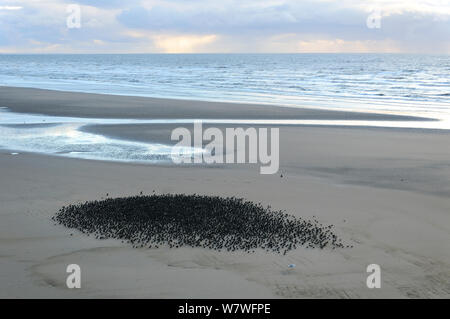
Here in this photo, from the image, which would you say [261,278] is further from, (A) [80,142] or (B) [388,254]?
(A) [80,142]

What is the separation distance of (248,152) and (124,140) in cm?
546

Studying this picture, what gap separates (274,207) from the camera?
13.3 metres

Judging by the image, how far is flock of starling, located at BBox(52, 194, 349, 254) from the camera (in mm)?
10727

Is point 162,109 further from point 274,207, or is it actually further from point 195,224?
point 195,224

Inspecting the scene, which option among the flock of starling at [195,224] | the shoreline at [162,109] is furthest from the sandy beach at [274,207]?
the shoreline at [162,109]

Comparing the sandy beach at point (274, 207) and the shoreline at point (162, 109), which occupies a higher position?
the shoreline at point (162, 109)

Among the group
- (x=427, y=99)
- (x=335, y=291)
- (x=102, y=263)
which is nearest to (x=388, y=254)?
(x=335, y=291)

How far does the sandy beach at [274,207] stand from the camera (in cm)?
898

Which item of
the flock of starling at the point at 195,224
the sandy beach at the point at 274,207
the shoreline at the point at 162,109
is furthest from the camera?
the shoreline at the point at 162,109

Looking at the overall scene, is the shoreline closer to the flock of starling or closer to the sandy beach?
the sandy beach

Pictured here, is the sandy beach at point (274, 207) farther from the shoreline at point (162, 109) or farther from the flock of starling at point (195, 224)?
the shoreline at point (162, 109)

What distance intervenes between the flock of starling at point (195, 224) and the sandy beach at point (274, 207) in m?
0.30

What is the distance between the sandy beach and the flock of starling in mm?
304

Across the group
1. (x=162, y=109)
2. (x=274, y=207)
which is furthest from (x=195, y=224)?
(x=162, y=109)
